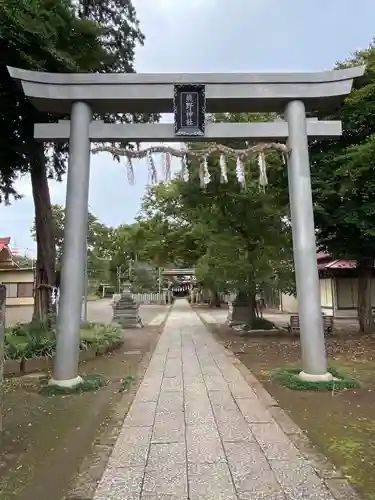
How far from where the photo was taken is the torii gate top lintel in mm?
6816

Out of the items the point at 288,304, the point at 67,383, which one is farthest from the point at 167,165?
the point at 288,304

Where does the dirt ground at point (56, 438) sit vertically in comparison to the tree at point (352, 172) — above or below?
below

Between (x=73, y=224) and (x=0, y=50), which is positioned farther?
(x=0, y=50)

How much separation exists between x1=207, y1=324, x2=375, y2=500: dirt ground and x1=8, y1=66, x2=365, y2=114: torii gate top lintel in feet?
16.0

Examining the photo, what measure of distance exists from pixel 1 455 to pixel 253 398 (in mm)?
3363

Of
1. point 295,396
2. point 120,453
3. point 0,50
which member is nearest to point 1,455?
point 120,453

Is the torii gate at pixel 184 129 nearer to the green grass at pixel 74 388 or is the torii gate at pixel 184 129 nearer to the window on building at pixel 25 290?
the green grass at pixel 74 388

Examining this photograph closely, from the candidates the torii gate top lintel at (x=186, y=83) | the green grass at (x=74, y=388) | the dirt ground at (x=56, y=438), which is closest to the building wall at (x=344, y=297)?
the torii gate top lintel at (x=186, y=83)

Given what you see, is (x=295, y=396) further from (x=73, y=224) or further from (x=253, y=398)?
(x=73, y=224)

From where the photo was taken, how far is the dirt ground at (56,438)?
10.8 ft

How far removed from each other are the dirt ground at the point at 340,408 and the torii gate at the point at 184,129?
73 cm

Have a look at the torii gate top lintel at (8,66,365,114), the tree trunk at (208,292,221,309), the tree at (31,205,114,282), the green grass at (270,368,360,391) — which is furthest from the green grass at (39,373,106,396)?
the tree at (31,205,114,282)

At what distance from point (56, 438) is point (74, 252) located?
3.02 m

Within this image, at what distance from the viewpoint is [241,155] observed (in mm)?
7277
